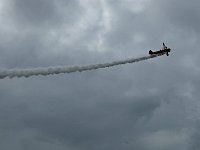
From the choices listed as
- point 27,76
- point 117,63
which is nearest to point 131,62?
point 117,63

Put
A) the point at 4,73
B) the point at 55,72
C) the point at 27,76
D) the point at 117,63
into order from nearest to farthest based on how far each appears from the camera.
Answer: the point at 4,73, the point at 27,76, the point at 55,72, the point at 117,63

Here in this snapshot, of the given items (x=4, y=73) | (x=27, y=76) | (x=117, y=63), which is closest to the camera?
(x=4, y=73)

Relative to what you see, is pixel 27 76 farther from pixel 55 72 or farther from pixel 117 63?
pixel 117 63

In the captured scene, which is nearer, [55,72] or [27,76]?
[27,76]

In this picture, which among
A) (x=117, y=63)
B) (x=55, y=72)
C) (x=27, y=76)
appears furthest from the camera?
(x=117, y=63)

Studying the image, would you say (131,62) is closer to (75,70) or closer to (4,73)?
(75,70)

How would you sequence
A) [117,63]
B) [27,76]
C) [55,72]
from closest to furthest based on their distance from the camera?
[27,76] → [55,72] → [117,63]

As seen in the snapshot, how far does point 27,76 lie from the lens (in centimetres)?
13300

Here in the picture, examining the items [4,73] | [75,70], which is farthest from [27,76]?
[75,70]

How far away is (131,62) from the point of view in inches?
7402

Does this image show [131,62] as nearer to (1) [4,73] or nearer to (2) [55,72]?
(2) [55,72]

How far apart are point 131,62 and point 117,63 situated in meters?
8.81

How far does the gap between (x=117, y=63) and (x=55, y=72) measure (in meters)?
39.8

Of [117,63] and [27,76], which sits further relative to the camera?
[117,63]
